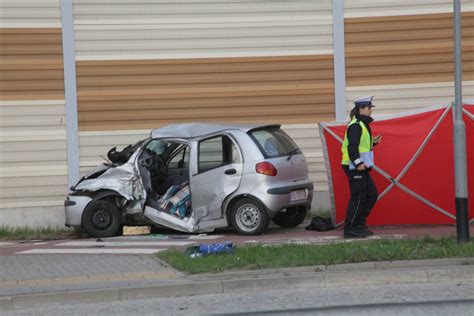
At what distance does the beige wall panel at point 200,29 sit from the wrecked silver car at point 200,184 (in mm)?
2298

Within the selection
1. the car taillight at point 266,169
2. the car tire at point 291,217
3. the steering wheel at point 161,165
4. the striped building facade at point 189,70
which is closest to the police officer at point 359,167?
the car taillight at point 266,169

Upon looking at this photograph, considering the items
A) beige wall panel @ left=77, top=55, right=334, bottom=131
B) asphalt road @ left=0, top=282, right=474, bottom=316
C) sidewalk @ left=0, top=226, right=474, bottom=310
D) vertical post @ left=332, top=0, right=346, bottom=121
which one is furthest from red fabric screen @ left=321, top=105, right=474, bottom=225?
asphalt road @ left=0, top=282, right=474, bottom=316

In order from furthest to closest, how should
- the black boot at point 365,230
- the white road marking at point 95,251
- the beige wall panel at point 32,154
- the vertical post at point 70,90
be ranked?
→ the vertical post at point 70,90 → the beige wall panel at point 32,154 → the black boot at point 365,230 → the white road marking at point 95,251

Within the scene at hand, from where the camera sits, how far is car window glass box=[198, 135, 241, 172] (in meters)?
12.8

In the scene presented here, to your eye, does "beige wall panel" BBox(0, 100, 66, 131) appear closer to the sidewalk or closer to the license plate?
the license plate

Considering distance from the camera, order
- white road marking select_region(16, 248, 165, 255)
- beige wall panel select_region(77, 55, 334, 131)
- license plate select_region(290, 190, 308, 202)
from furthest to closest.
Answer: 1. beige wall panel select_region(77, 55, 334, 131)
2. license plate select_region(290, 190, 308, 202)
3. white road marking select_region(16, 248, 165, 255)

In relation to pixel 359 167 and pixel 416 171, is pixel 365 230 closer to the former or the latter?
pixel 359 167

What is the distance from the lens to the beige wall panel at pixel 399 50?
1526cm

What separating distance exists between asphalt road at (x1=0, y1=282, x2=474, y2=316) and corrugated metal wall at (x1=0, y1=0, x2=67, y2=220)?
6.53 m

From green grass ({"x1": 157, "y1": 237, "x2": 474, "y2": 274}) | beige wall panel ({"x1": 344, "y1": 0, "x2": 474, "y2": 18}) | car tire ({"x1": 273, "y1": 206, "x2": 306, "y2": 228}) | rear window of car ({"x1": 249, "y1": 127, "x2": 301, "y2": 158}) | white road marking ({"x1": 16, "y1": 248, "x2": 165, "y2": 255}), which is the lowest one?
white road marking ({"x1": 16, "y1": 248, "x2": 165, "y2": 255})

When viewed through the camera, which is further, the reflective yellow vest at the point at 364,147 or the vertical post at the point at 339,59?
the vertical post at the point at 339,59

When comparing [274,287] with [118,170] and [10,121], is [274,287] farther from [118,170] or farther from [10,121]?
[10,121]

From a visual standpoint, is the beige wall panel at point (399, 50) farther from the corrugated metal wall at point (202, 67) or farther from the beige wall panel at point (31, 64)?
the beige wall panel at point (31, 64)

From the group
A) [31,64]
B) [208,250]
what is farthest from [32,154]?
[208,250]
